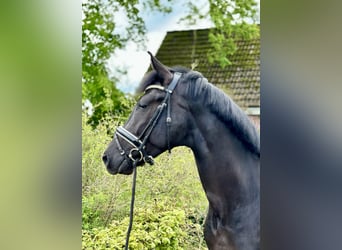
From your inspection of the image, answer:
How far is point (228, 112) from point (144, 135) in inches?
17.3

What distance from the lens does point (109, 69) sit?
9.99ft

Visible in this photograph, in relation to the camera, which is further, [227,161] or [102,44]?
[102,44]

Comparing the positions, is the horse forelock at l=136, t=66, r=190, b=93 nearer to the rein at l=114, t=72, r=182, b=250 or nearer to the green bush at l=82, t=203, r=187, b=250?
the rein at l=114, t=72, r=182, b=250

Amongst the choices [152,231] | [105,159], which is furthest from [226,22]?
[152,231]

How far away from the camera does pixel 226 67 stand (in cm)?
270

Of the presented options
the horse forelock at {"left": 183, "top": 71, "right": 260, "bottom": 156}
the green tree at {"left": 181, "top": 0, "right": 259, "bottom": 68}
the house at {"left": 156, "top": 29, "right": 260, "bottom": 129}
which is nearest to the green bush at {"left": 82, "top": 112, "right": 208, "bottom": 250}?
the horse forelock at {"left": 183, "top": 71, "right": 260, "bottom": 156}

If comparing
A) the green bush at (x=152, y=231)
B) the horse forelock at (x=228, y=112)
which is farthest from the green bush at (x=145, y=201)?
the horse forelock at (x=228, y=112)

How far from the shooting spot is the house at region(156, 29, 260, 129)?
2.58 m

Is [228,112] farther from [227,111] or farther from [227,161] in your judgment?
[227,161]

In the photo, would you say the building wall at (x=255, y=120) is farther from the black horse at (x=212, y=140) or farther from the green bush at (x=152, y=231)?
the green bush at (x=152, y=231)

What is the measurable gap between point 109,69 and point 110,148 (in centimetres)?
63

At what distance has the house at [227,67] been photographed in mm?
2580
